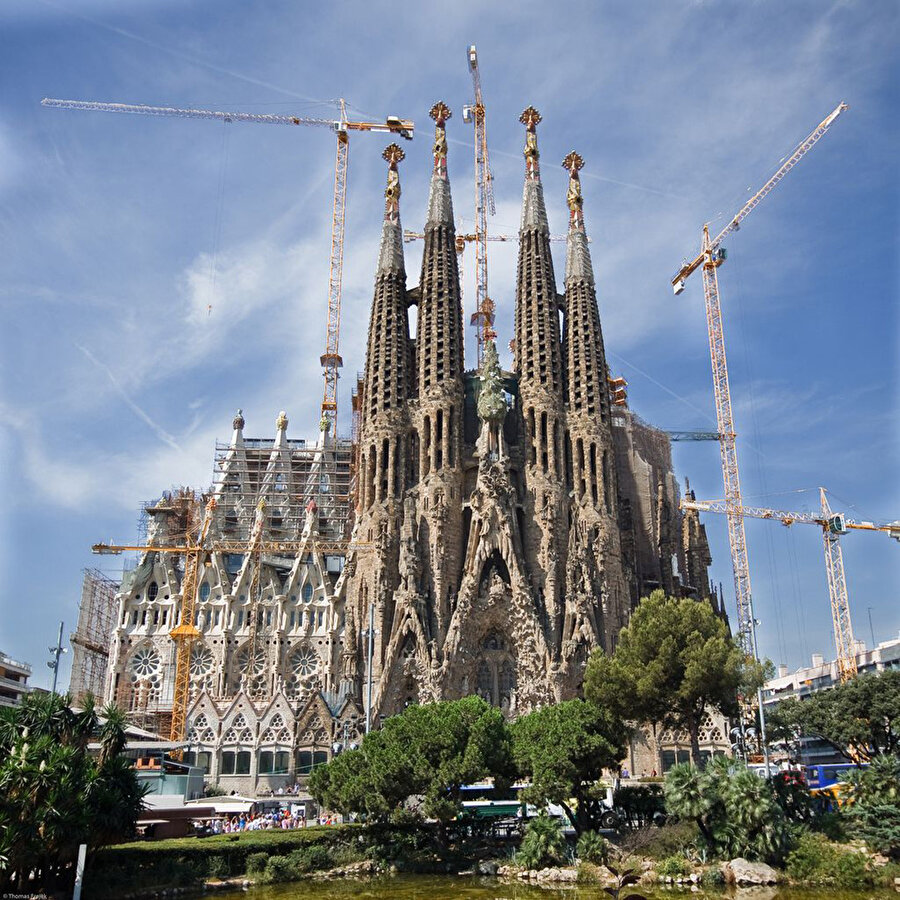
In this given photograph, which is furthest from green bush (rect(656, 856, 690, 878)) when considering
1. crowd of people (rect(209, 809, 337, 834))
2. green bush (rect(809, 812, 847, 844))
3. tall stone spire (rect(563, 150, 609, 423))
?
tall stone spire (rect(563, 150, 609, 423))

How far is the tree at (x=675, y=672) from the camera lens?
39.5 meters

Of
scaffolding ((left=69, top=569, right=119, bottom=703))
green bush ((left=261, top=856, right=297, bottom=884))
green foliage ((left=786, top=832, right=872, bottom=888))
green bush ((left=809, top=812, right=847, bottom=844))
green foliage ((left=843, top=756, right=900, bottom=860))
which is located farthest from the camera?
scaffolding ((left=69, top=569, right=119, bottom=703))

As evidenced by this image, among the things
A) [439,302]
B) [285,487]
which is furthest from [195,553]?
[439,302]

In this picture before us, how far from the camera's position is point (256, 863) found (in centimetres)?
3325

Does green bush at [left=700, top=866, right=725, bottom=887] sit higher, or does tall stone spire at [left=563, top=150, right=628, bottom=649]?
tall stone spire at [left=563, top=150, right=628, bottom=649]

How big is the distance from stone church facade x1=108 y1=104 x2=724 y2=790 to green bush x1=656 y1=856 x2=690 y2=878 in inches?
1056

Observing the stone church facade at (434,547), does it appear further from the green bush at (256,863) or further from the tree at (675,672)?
the green bush at (256,863)

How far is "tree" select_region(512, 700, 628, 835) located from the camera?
116ft

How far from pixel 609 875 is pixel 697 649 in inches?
404

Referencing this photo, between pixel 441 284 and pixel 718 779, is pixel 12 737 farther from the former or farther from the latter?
pixel 441 284

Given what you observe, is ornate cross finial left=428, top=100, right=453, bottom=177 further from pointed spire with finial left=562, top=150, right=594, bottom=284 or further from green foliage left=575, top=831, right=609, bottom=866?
green foliage left=575, top=831, right=609, bottom=866

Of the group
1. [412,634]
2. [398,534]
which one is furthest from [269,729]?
[398,534]

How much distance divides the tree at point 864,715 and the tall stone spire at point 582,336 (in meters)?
26.7

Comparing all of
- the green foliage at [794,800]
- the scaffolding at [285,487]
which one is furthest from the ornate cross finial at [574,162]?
the green foliage at [794,800]
